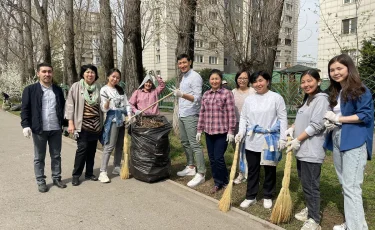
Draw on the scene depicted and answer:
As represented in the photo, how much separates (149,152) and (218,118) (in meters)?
1.22

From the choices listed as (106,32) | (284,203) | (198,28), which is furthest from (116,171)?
(106,32)

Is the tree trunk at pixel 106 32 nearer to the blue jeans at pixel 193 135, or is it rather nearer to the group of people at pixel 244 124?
the group of people at pixel 244 124

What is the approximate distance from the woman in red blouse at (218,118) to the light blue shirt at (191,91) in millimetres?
280

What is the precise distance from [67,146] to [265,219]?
5412 mm

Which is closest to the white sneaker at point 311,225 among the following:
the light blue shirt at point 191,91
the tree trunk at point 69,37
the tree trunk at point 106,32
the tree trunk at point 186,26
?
the light blue shirt at point 191,91

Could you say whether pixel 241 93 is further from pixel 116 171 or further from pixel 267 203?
pixel 116 171

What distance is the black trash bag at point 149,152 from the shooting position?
4340 millimetres

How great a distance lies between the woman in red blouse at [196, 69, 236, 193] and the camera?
12.4 ft

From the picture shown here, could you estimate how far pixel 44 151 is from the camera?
A: 162 inches

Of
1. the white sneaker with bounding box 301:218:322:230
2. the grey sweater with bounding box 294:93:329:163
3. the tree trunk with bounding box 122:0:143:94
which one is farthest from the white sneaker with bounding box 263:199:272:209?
the tree trunk with bounding box 122:0:143:94

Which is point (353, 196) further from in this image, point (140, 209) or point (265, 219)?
point (140, 209)

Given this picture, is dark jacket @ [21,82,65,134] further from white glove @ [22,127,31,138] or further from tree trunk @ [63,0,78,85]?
tree trunk @ [63,0,78,85]

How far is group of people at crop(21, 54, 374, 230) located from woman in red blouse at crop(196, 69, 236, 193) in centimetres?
1

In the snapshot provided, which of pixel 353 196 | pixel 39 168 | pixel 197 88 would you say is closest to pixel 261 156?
pixel 353 196
